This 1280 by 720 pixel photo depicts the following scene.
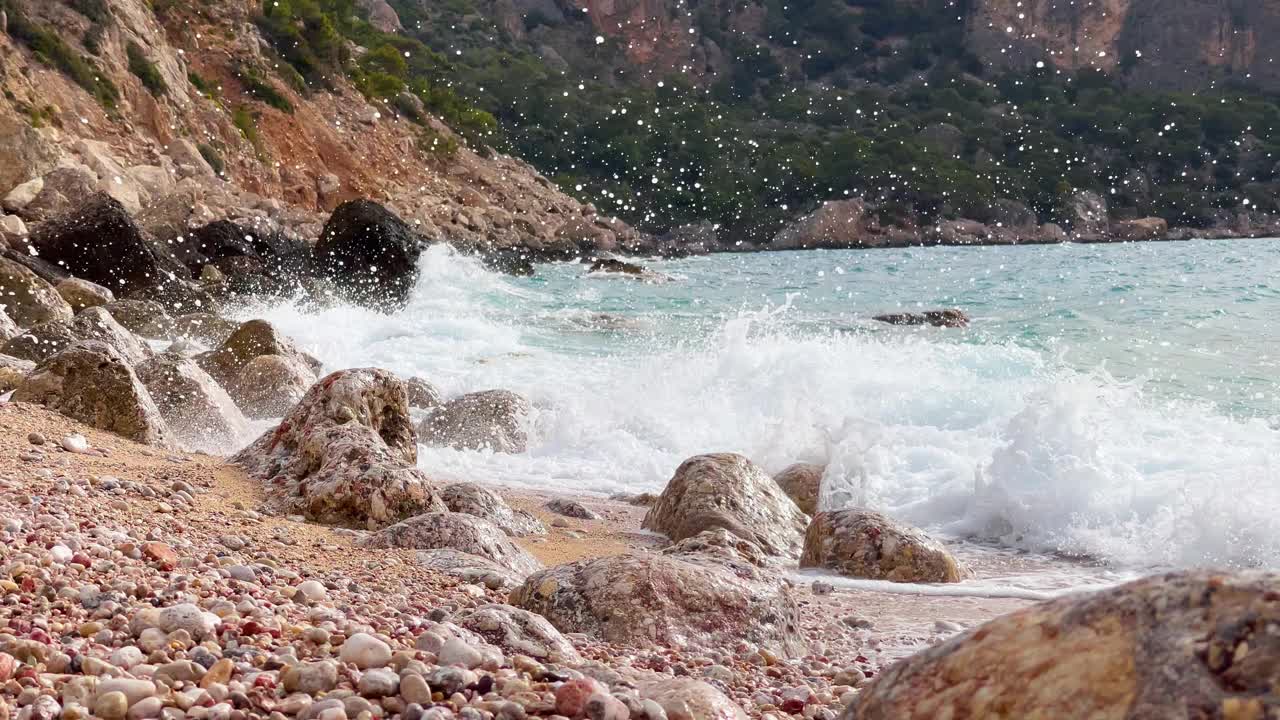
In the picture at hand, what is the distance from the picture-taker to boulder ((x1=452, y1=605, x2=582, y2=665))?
3197mm

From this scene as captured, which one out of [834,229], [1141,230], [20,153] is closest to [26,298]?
[20,153]

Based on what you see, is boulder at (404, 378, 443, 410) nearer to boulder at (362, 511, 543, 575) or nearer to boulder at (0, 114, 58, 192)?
boulder at (362, 511, 543, 575)

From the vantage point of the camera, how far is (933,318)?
20.9 meters

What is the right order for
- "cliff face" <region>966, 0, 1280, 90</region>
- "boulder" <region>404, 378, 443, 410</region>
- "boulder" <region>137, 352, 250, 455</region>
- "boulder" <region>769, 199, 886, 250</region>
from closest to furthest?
"boulder" <region>137, 352, 250, 455</region>, "boulder" <region>404, 378, 443, 410</region>, "boulder" <region>769, 199, 886, 250</region>, "cliff face" <region>966, 0, 1280, 90</region>

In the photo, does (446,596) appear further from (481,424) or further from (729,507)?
(481,424)

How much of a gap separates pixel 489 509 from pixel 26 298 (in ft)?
25.7

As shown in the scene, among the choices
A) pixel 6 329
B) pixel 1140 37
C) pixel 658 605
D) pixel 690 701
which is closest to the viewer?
pixel 690 701

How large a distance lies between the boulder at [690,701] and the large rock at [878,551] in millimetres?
2936

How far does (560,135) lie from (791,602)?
260 ft

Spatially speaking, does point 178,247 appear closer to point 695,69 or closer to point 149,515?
point 149,515

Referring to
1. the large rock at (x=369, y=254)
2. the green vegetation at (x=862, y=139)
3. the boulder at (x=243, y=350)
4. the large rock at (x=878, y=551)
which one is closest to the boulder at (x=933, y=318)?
the large rock at (x=369, y=254)

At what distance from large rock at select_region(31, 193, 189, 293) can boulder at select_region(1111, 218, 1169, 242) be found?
6887 cm

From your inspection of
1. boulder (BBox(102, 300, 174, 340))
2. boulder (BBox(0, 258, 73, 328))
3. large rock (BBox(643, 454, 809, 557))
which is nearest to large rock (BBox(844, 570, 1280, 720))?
large rock (BBox(643, 454, 809, 557))

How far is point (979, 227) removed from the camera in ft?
251
